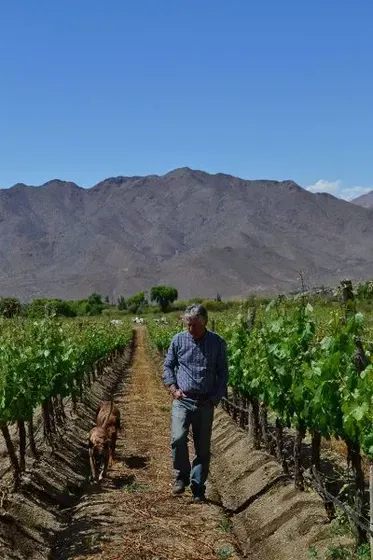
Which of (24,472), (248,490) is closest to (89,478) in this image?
(24,472)

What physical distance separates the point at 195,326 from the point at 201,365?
0.42 metres

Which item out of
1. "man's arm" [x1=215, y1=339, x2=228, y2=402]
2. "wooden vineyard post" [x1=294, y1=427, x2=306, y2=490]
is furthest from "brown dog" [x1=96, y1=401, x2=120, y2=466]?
"wooden vineyard post" [x1=294, y1=427, x2=306, y2=490]

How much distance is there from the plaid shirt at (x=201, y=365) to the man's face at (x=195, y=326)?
6cm

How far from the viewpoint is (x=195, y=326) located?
7945mm

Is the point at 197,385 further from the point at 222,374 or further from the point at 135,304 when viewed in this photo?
the point at 135,304

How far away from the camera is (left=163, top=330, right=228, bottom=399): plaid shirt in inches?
315

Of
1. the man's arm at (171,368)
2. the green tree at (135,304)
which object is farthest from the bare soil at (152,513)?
the green tree at (135,304)

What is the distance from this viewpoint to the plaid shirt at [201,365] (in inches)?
315

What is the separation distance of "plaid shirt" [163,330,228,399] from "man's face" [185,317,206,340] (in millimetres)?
63

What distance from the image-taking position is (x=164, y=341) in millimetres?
33281

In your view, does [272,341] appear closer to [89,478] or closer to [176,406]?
[176,406]

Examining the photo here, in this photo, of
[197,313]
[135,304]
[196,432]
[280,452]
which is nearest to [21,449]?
[196,432]

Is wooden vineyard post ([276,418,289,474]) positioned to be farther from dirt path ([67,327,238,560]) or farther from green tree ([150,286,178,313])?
green tree ([150,286,178,313])

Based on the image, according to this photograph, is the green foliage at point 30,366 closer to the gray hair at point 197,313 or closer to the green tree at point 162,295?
the gray hair at point 197,313
